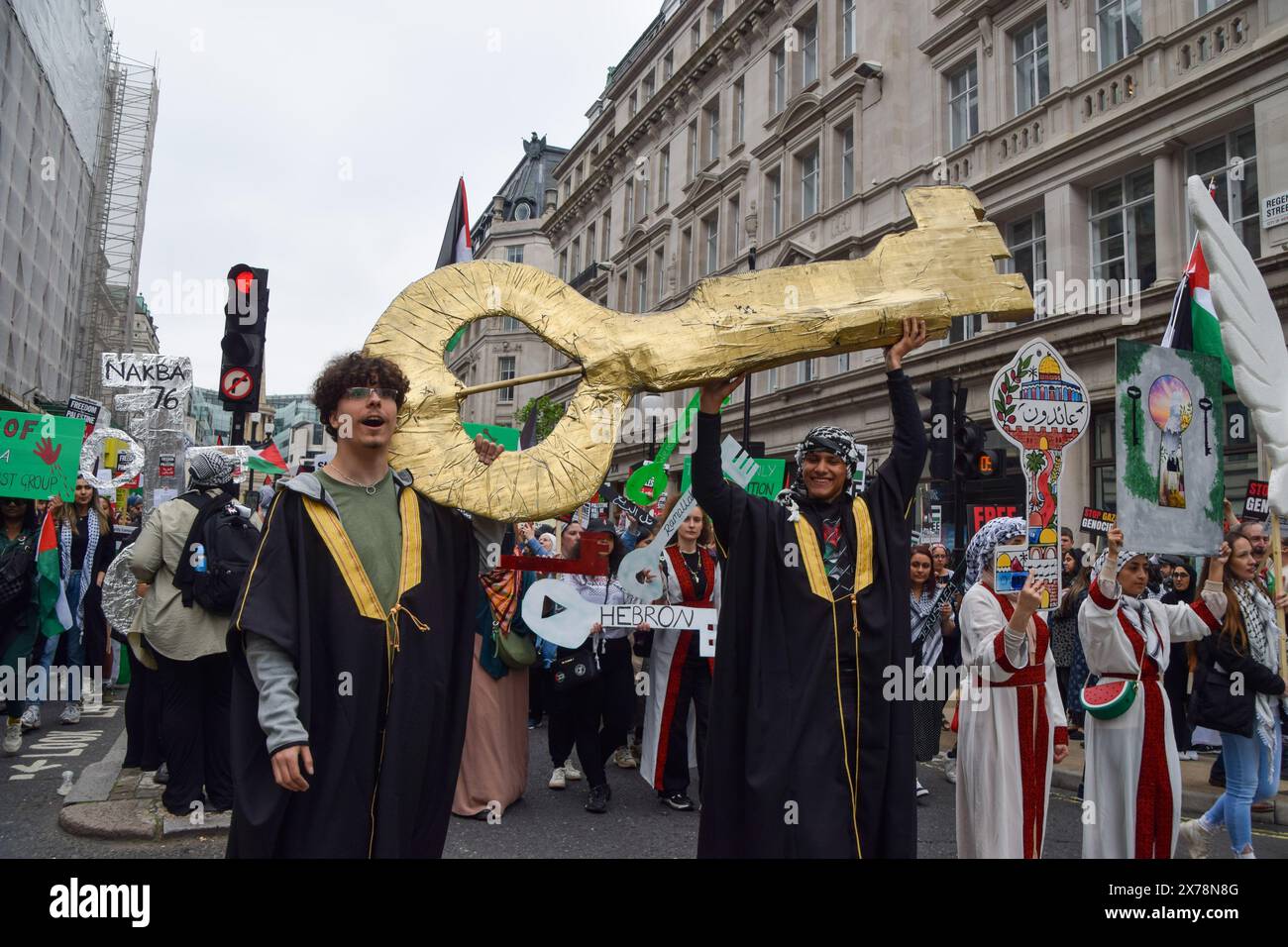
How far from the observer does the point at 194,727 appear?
5.52 meters

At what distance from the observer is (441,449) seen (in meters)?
2.88

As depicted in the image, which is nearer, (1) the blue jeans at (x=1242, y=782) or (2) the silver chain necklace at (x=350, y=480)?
(2) the silver chain necklace at (x=350, y=480)

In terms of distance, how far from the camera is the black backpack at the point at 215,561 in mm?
5250

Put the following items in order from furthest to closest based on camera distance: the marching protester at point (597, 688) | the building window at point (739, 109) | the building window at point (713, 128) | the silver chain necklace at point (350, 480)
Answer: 1. the building window at point (713, 128)
2. the building window at point (739, 109)
3. the marching protester at point (597, 688)
4. the silver chain necklace at point (350, 480)

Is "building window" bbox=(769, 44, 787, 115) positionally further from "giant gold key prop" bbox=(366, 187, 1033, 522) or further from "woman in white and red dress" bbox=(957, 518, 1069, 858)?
"giant gold key prop" bbox=(366, 187, 1033, 522)

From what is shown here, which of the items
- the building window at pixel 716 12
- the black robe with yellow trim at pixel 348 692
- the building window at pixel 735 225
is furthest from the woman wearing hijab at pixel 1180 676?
the building window at pixel 716 12

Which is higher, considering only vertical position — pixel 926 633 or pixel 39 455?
pixel 39 455

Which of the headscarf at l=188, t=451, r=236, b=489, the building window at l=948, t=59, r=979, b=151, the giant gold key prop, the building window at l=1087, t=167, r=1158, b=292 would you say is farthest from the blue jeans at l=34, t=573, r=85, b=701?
the building window at l=948, t=59, r=979, b=151

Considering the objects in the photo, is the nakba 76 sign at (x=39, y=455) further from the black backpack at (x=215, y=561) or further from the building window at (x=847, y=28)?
the building window at (x=847, y=28)

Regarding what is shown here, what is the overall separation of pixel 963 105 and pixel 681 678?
1768cm

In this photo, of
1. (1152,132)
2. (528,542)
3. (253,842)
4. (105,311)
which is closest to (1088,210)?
(1152,132)

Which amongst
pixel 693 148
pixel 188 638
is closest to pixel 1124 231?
pixel 188 638

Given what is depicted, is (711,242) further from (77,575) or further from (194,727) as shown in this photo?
(194,727)

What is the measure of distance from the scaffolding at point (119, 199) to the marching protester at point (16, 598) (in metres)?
35.6
